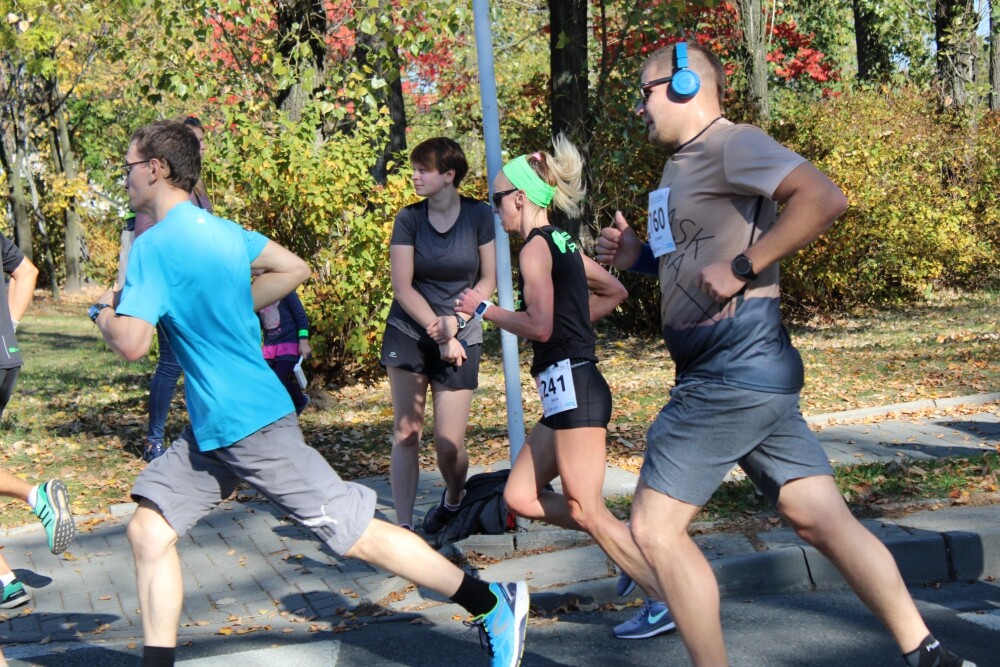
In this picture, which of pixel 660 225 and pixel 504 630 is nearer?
pixel 660 225

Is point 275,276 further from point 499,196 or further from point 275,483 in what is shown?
point 499,196

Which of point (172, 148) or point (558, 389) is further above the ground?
point (172, 148)

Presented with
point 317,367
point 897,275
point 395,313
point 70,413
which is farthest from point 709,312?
point 897,275

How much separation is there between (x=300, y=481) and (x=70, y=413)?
8.94 meters

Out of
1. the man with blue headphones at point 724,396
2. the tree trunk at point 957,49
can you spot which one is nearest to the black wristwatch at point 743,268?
the man with blue headphones at point 724,396

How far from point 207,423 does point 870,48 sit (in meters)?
21.8

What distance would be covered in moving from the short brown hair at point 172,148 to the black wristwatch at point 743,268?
1823 mm

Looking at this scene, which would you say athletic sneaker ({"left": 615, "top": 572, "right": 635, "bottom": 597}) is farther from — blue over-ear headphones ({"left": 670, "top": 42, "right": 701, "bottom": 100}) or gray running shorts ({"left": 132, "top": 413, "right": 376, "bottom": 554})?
blue over-ear headphones ({"left": 670, "top": 42, "right": 701, "bottom": 100})

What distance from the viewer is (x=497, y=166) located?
5527 millimetres

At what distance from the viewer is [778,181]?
324 cm

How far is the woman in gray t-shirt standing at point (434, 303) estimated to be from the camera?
222 inches

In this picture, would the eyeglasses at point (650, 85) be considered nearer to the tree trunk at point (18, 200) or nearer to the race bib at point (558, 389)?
the race bib at point (558, 389)

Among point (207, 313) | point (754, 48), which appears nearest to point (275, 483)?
point (207, 313)

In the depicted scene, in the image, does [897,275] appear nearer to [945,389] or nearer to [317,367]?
[945,389]
